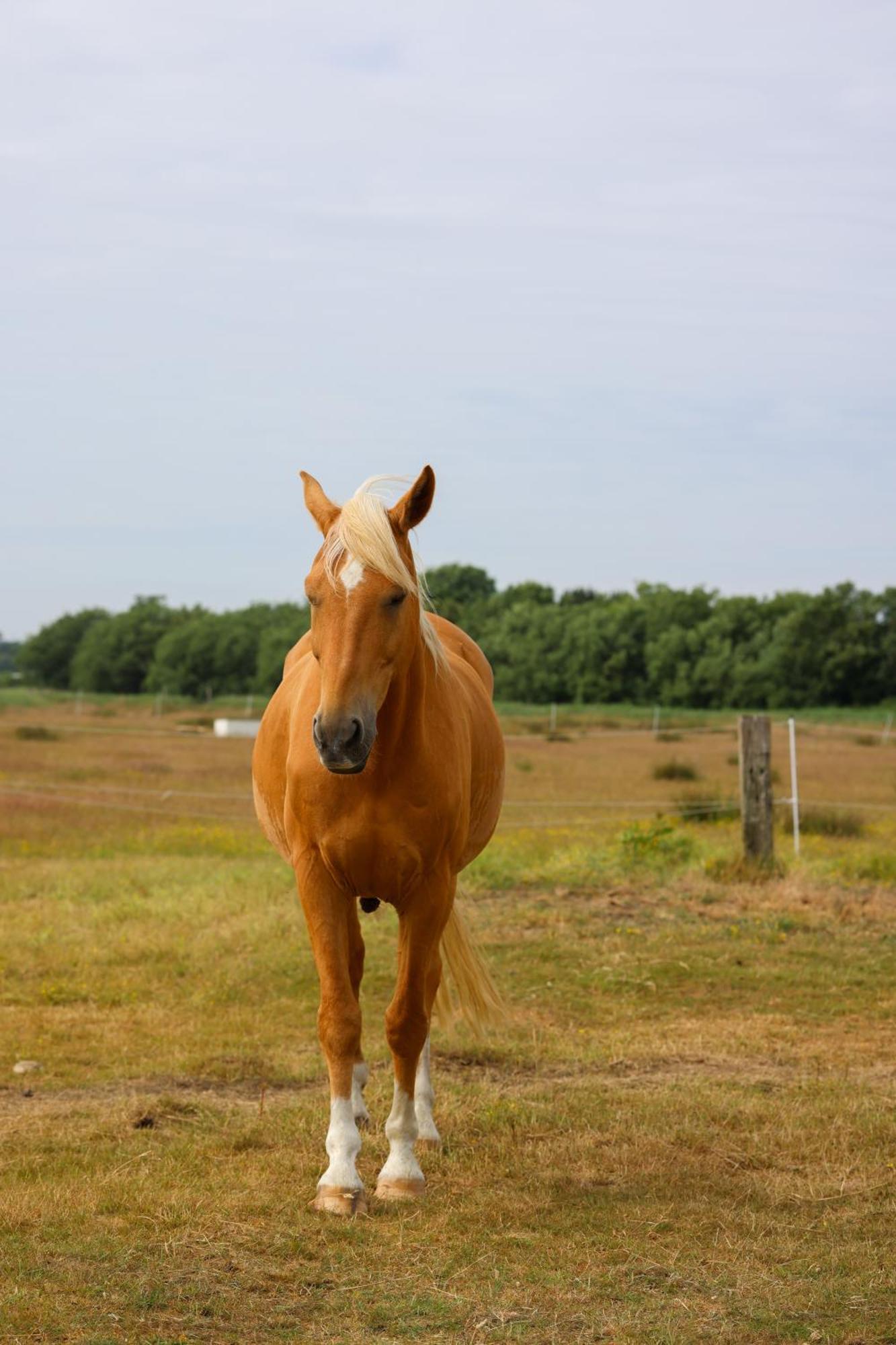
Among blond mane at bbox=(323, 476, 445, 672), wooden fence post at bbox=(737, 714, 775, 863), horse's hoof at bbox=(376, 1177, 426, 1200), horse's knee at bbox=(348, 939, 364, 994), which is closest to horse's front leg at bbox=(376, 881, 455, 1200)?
horse's hoof at bbox=(376, 1177, 426, 1200)

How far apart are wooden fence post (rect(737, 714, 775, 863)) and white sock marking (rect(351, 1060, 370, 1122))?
655 centimetres

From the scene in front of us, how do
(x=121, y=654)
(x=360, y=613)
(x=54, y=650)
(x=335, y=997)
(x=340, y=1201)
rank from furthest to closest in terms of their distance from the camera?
(x=54, y=650), (x=121, y=654), (x=335, y=997), (x=340, y=1201), (x=360, y=613)

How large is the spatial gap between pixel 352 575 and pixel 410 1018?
165cm

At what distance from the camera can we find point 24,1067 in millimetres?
6352

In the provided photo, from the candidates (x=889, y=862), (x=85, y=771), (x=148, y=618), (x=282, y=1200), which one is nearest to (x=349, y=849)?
(x=282, y=1200)

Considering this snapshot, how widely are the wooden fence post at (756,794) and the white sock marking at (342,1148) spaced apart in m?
7.20

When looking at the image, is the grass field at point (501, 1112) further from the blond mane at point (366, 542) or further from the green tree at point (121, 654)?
the green tree at point (121, 654)

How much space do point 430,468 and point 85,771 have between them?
20.9m

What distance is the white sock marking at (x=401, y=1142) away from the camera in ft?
15.3

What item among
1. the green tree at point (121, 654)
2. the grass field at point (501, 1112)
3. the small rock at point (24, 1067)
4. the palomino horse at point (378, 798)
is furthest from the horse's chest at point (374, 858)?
the green tree at point (121, 654)

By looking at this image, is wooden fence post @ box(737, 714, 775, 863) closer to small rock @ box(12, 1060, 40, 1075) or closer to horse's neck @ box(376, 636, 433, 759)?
small rock @ box(12, 1060, 40, 1075)

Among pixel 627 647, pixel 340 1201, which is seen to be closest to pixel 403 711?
pixel 340 1201

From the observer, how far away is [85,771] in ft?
79.3

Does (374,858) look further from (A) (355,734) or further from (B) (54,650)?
(B) (54,650)
